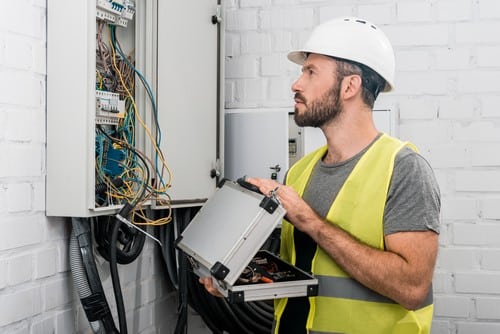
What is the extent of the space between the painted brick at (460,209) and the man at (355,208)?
0.75 meters

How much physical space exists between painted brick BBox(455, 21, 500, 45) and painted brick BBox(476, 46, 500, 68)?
3 cm

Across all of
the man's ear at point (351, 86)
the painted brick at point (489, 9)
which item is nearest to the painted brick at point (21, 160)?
the man's ear at point (351, 86)

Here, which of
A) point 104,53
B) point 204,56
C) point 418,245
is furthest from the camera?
point 204,56

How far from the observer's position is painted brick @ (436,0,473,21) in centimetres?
216

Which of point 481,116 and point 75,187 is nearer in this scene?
point 75,187

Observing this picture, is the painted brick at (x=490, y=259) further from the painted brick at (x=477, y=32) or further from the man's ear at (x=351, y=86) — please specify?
the man's ear at (x=351, y=86)

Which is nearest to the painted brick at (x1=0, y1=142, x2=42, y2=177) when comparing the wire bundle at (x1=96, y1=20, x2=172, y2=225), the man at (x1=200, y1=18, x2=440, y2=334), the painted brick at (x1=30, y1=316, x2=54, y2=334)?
the wire bundle at (x1=96, y1=20, x2=172, y2=225)

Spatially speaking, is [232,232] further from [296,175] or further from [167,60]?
[167,60]

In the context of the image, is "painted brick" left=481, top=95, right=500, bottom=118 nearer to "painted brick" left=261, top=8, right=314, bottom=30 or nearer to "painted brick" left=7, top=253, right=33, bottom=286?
"painted brick" left=261, top=8, right=314, bottom=30

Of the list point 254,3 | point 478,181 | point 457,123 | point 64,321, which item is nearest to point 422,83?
point 457,123

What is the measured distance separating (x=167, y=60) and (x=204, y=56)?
0.86 feet

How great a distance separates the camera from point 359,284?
140cm

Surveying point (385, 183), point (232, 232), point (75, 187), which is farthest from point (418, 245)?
point (75, 187)

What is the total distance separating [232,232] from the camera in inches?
51.4
